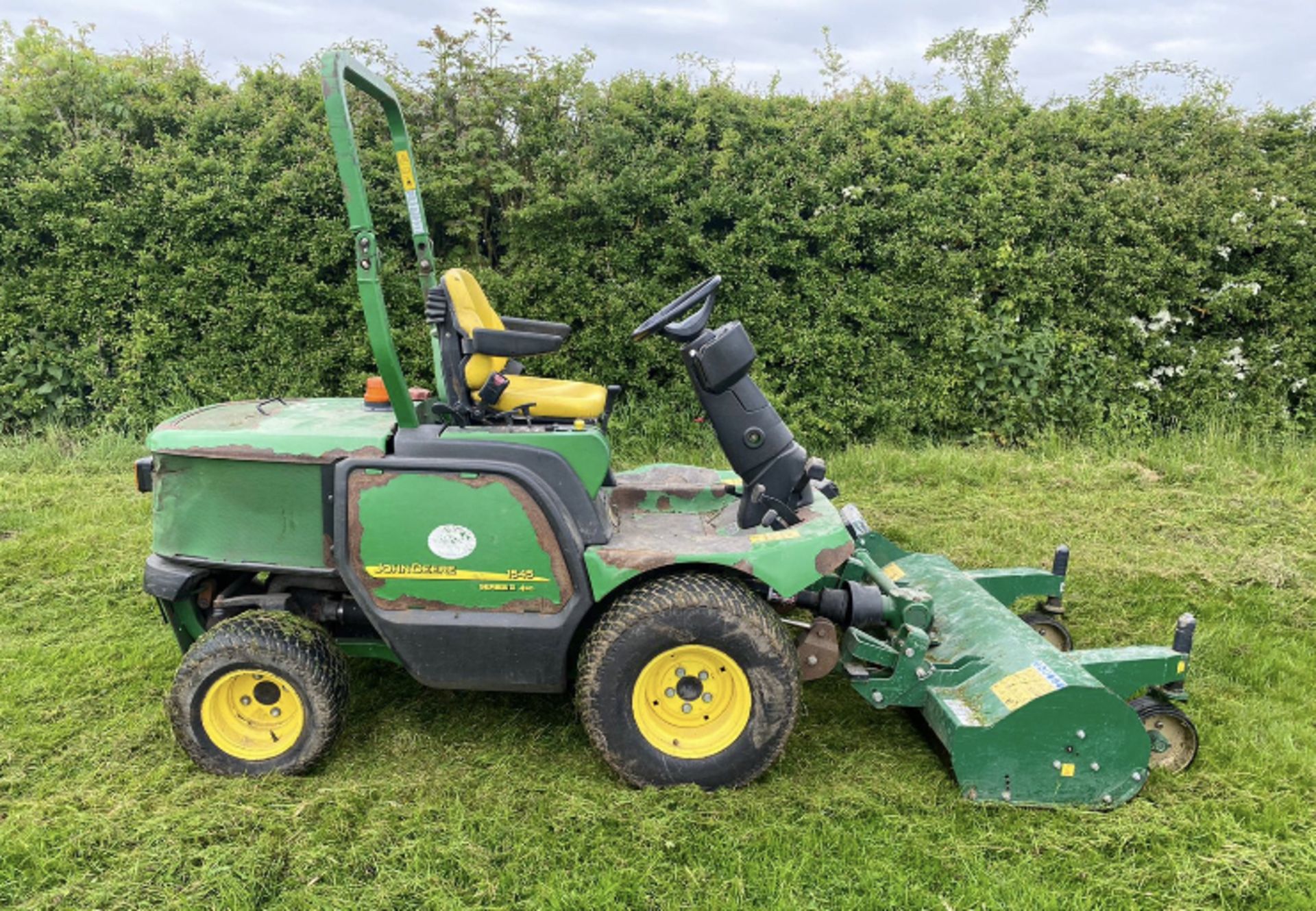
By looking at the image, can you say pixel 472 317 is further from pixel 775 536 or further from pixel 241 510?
pixel 775 536

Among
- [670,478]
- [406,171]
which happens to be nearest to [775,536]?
[670,478]

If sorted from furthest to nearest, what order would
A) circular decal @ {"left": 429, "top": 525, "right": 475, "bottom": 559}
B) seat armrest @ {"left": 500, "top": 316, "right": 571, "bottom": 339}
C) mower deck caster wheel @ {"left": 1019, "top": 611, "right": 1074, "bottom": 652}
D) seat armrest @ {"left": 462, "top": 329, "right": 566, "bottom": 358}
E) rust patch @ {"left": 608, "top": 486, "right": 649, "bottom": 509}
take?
mower deck caster wheel @ {"left": 1019, "top": 611, "right": 1074, "bottom": 652}
rust patch @ {"left": 608, "top": 486, "right": 649, "bottom": 509}
seat armrest @ {"left": 500, "top": 316, "right": 571, "bottom": 339}
seat armrest @ {"left": 462, "top": 329, "right": 566, "bottom": 358}
circular decal @ {"left": 429, "top": 525, "right": 475, "bottom": 559}

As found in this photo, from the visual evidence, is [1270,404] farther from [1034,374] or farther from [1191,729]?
[1191,729]

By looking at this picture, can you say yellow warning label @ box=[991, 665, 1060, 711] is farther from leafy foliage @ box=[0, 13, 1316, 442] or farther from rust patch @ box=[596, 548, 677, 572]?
leafy foliage @ box=[0, 13, 1316, 442]

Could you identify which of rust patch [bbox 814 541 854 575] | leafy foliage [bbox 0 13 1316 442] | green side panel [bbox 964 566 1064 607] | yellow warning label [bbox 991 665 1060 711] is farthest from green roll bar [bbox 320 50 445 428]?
leafy foliage [bbox 0 13 1316 442]

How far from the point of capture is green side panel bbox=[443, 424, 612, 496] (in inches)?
134

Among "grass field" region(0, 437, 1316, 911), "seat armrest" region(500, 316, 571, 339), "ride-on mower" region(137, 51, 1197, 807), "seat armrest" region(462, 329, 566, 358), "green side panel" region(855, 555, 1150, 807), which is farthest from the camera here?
"seat armrest" region(500, 316, 571, 339)

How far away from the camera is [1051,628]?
175 inches

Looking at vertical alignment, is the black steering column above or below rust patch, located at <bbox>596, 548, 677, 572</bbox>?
above

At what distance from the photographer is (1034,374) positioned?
740 cm

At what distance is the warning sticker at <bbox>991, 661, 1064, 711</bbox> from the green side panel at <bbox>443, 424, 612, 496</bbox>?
5.36ft

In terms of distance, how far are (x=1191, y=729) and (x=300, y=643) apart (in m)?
3.33

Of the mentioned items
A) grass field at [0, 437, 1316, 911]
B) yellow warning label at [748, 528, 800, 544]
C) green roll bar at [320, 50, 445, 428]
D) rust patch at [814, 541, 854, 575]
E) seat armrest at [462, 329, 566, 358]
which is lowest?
grass field at [0, 437, 1316, 911]

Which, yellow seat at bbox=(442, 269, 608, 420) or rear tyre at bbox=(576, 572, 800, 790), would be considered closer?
rear tyre at bbox=(576, 572, 800, 790)
